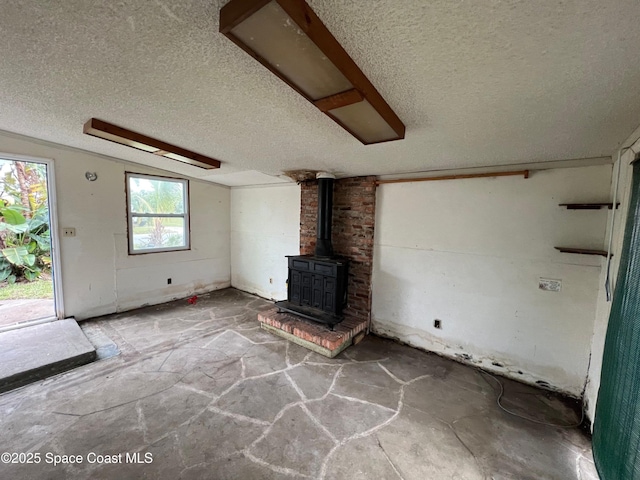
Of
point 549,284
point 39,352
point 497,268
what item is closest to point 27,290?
point 39,352

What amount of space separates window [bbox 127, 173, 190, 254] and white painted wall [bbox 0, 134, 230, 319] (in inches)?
4.8

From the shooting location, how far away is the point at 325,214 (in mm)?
3652

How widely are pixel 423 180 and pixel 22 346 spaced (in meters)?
5.07

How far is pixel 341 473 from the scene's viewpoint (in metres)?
1.62

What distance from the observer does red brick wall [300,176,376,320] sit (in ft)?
11.6

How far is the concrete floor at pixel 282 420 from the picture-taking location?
5.45ft

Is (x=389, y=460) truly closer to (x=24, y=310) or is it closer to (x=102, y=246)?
(x=102, y=246)

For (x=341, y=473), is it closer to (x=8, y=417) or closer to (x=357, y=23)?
(x=357, y=23)

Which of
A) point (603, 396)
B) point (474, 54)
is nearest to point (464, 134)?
point (474, 54)

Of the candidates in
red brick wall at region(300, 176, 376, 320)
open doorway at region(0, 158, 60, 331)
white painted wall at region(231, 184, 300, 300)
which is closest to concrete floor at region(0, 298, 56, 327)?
open doorway at region(0, 158, 60, 331)

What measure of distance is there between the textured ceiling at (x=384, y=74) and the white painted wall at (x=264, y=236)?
210cm

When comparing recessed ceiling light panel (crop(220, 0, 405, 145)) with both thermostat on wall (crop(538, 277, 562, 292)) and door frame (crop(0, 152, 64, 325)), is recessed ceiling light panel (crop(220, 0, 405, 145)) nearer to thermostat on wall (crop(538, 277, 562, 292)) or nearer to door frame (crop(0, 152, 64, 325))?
thermostat on wall (crop(538, 277, 562, 292))

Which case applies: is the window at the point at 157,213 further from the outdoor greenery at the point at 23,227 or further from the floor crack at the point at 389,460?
the floor crack at the point at 389,460

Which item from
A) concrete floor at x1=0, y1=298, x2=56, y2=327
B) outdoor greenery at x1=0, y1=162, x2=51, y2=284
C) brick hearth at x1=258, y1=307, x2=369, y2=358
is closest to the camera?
brick hearth at x1=258, y1=307, x2=369, y2=358
